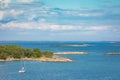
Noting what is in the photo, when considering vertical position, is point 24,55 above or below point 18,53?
below

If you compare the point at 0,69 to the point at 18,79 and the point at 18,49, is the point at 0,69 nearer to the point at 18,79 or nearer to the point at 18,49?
the point at 18,79

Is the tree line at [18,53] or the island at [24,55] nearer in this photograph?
the island at [24,55]

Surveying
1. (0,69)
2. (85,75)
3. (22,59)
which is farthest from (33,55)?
(85,75)

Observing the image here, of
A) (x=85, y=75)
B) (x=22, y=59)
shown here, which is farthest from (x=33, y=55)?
(x=85, y=75)

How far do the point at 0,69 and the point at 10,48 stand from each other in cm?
3149

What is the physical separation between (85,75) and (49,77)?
10.3m

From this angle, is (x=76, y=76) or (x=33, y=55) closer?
(x=76, y=76)

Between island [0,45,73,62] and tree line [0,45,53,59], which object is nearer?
island [0,45,73,62]

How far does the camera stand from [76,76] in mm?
96000

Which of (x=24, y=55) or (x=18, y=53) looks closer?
(x=18, y=53)

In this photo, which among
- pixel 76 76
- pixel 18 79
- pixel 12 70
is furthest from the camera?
pixel 12 70

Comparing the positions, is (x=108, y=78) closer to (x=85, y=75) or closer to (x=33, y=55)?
(x=85, y=75)

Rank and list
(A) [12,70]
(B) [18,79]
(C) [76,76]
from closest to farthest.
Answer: (B) [18,79], (C) [76,76], (A) [12,70]

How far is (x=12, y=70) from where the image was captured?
109 m
